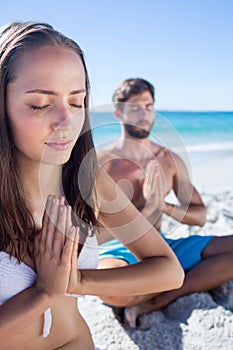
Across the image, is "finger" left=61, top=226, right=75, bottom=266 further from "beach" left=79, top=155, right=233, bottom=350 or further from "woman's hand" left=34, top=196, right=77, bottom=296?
"beach" left=79, top=155, right=233, bottom=350

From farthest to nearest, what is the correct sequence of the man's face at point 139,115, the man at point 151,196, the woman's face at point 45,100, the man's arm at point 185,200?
the man's face at point 139,115 < the man's arm at point 185,200 < the man at point 151,196 < the woman's face at point 45,100

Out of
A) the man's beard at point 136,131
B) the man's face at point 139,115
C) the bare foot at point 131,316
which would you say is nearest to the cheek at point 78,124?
the bare foot at point 131,316

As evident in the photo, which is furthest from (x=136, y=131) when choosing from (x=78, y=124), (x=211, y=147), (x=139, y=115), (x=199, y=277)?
(x=211, y=147)

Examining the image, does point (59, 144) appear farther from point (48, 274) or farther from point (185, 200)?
point (185, 200)

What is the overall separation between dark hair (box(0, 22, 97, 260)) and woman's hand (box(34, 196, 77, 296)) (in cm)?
9

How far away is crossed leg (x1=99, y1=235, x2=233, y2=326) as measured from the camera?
2344mm

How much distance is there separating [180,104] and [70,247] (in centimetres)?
2346

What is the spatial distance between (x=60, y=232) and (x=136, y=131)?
215 cm

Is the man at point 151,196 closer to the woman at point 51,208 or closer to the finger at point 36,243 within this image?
the woman at point 51,208

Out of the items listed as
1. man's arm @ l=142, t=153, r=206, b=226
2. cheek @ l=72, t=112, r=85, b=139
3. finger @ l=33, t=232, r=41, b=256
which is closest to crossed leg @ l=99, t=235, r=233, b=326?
man's arm @ l=142, t=153, r=206, b=226

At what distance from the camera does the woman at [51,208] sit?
1210 mm

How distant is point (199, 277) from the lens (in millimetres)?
2426

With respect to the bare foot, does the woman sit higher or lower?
higher

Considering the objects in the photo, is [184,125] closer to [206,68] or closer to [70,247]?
[206,68]
